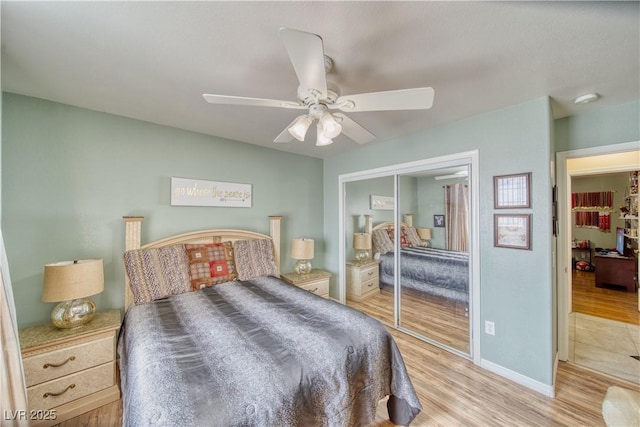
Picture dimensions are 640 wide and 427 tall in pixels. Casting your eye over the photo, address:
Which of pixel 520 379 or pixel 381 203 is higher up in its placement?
pixel 381 203

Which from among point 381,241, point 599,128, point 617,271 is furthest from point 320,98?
point 617,271

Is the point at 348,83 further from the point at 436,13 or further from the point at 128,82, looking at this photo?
the point at 128,82

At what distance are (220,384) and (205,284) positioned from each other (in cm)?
160

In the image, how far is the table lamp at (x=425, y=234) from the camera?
10.4ft

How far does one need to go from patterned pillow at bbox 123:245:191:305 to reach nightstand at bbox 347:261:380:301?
7.94 ft

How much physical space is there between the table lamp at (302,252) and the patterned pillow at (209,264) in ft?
2.87

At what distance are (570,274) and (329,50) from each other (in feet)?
12.1

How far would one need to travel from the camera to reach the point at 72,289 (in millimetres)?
1788

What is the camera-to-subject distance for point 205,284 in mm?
2518

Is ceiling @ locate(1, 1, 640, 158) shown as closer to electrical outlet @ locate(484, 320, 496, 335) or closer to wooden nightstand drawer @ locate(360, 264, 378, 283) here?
electrical outlet @ locate(484, 320, 496, 335)

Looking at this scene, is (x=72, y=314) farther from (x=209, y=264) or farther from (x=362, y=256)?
(x=362, y=256)

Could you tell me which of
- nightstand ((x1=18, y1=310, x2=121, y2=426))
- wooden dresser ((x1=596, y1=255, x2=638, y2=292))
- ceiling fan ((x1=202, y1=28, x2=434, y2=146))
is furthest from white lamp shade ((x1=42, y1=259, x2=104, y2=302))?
wooden dresser ((x1=596, y1=255, x2=638, y2=292))

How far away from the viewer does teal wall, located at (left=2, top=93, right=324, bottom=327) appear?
1987 mm

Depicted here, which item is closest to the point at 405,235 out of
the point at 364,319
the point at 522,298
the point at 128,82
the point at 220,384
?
the point at 522,298
